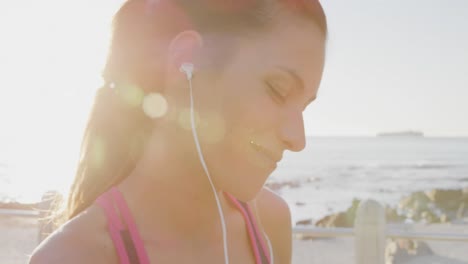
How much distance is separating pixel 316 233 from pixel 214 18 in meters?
2.59

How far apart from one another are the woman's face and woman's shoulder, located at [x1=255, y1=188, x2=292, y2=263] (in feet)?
1.56

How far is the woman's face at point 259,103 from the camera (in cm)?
134

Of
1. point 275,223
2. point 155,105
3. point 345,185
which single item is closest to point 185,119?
point 155,105

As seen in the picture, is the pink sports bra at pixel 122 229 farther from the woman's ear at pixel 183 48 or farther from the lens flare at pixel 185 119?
the woman's ear at pixel 183 48

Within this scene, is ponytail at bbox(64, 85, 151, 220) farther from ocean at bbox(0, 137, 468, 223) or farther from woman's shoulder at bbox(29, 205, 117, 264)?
ocean at bbox(0, 137, 468, 223)

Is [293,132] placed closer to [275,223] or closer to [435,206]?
[275,223]

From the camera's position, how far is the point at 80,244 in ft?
4.23

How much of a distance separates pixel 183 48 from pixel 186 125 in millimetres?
206

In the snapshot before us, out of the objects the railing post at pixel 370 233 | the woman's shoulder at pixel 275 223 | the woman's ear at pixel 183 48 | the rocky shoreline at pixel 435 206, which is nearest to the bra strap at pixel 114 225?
the woman's ear at pixel 183 48

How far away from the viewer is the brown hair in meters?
1.47

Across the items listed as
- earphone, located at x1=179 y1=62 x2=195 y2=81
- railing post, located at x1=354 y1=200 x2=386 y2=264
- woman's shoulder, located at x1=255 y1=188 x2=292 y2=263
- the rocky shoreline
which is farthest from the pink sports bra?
the rocky shoreline

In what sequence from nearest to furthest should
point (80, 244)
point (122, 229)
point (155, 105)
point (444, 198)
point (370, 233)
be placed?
point (80, 244), point (122, 229), point (155, 105), point (370, 233), point (444, 198)

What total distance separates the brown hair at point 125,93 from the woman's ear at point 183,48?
29mm

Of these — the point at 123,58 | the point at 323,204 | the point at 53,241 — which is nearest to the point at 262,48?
the point at 123,58
